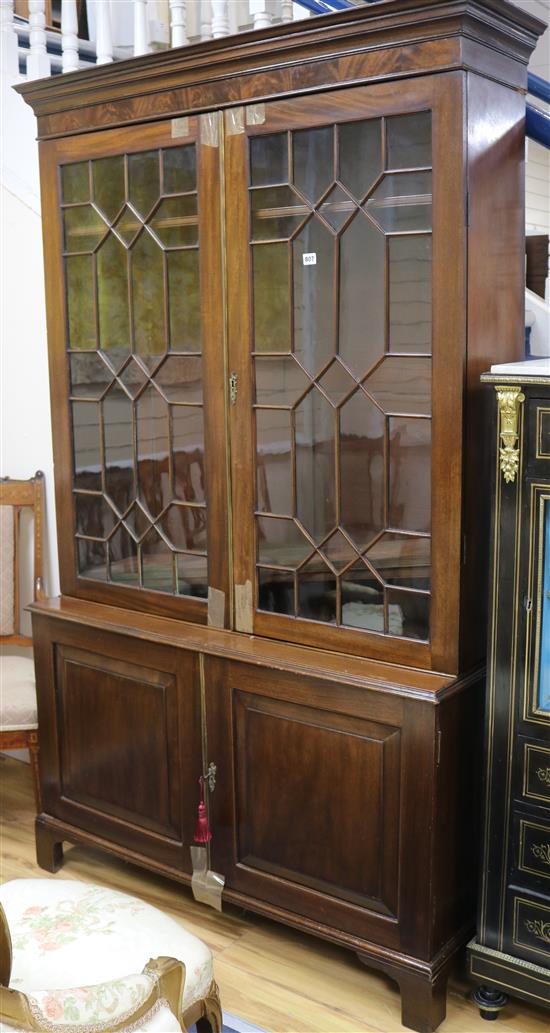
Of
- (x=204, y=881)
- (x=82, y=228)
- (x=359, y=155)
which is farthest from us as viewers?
(x=82, y=228)

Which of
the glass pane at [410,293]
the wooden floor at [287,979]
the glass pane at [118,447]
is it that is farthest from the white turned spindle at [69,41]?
the wooden floor at [287,979]

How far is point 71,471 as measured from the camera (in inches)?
109

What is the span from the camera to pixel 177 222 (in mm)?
2408

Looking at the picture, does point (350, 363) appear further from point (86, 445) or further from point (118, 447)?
point (86, 445)

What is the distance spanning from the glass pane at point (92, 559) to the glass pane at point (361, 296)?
950mm

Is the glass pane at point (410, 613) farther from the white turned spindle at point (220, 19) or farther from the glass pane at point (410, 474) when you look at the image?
the white turned spindle at point (220, 19)

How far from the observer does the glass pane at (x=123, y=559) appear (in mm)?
2662

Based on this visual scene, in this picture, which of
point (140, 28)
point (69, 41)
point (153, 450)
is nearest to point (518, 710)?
point (153, 450)

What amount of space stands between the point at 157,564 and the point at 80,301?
2.35 ft

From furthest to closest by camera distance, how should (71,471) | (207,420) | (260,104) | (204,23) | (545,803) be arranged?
1. (204,23)
2. (71,471)
3. (207,420)
4. (260,104)
5. (545,803)

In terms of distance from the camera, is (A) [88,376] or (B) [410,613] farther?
(A) [88,376]

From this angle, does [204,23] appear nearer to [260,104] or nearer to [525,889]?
[260,104]

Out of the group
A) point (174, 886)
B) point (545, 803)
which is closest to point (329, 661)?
point (545, 803)

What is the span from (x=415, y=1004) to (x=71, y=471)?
1.55m
